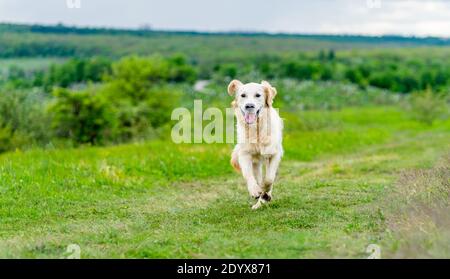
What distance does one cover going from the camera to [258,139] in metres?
12.4

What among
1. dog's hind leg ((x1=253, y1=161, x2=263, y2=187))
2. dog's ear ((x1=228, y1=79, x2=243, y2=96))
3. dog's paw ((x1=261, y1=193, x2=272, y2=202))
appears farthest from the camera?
dog's hind leg ((x1=253, y1=161, x2=263, y2=187))

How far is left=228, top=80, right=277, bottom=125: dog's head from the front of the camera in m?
11.8

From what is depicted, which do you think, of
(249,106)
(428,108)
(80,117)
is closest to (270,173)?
(249,106)

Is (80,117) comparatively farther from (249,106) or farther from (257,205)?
(249,106)

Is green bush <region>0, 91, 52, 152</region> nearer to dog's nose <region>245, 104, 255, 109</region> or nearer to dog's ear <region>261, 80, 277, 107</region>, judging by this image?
dog's ear <region>261, 80, 277, 107</region>

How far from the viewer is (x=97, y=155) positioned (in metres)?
21.3

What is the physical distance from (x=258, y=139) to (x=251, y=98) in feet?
3.17

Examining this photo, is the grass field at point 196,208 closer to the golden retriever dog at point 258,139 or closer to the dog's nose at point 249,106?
the golden retriever dog at point 258,139

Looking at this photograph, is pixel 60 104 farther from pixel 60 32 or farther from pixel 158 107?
pixel 60 32

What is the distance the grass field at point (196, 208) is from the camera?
8898 mm

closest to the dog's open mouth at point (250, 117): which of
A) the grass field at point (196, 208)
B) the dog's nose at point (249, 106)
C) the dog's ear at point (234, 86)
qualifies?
the dog's nose at point (249, 106)

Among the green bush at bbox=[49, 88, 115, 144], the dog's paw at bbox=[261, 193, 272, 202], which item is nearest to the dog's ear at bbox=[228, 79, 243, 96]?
the dog's paw at bbox=[261, 193, 272, 202]

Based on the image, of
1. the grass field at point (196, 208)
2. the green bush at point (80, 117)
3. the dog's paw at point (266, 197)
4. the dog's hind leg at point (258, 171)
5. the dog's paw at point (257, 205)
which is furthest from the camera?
the green bush at point (80, 117)

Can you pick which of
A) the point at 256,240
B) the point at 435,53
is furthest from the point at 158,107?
the point at 435,53
